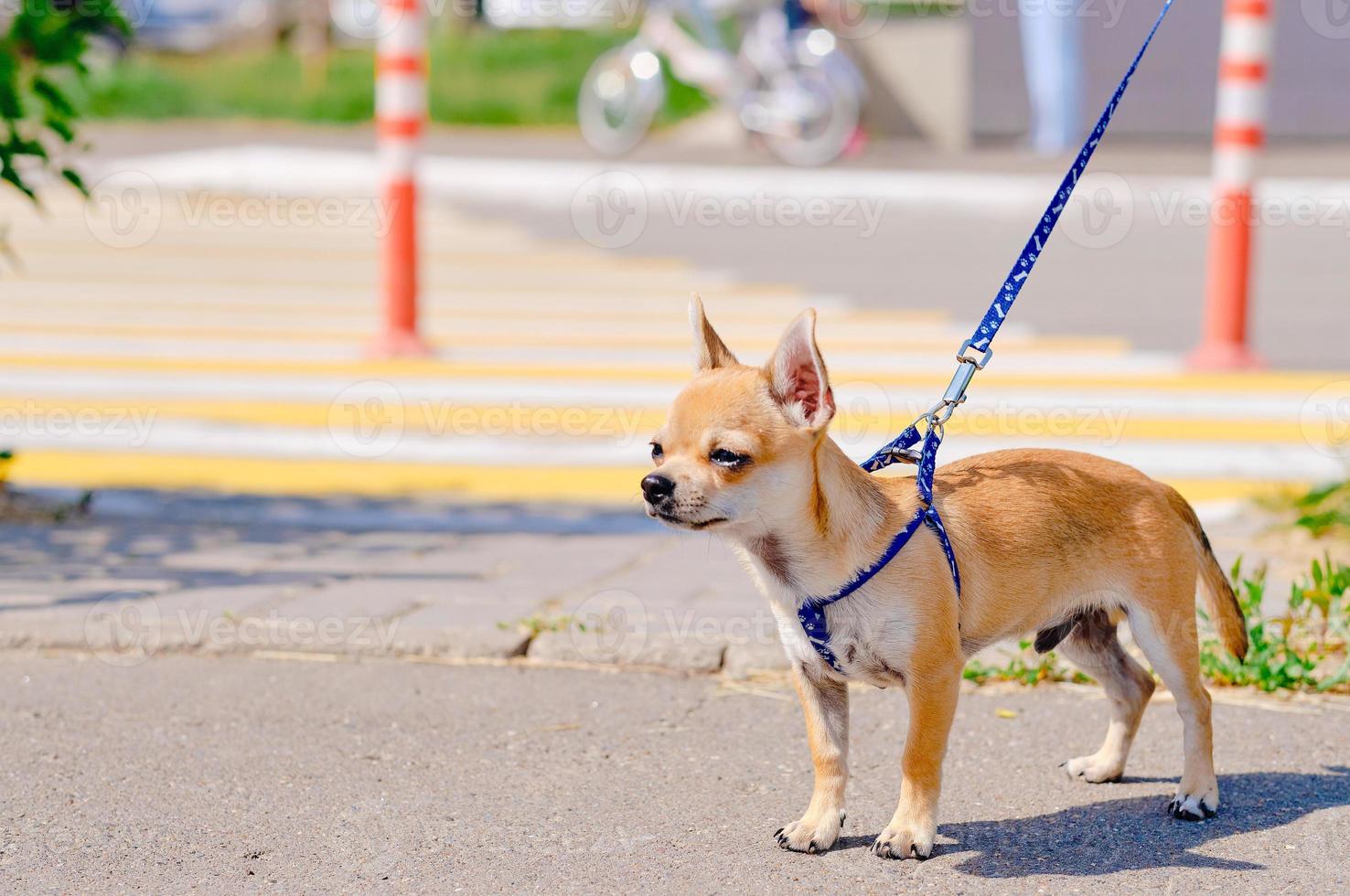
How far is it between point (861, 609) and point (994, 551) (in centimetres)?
39

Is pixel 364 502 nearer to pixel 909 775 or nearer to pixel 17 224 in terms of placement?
pixel 909 775

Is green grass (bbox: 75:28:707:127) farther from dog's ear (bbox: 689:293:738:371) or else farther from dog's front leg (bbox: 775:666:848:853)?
dog's front leg (bbox: 775:666:848:853)

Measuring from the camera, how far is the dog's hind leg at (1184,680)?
13.1 feet

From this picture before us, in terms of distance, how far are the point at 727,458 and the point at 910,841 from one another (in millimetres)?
903

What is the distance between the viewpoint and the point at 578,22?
27.3m

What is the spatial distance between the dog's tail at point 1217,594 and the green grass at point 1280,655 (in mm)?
373

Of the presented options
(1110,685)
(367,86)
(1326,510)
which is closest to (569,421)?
(1326,510)

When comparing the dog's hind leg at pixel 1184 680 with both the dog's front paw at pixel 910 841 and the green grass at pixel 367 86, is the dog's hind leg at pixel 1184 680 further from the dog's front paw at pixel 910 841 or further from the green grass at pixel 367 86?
the green grass at pixel 367 86

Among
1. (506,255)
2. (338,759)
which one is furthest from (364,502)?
(506,255)

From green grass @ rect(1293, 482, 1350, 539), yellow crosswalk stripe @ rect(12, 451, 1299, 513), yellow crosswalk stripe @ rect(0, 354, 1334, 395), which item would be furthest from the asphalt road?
yellow crosswalk stripe @ rect(0, 354, 1334, 395)

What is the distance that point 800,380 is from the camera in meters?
3.60

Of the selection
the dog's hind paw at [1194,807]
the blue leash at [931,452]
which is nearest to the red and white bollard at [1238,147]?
the blue leash at [931,452]

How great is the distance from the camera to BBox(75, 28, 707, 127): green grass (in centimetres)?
2278

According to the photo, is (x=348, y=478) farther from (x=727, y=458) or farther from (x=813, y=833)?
(x=727, y=458)
